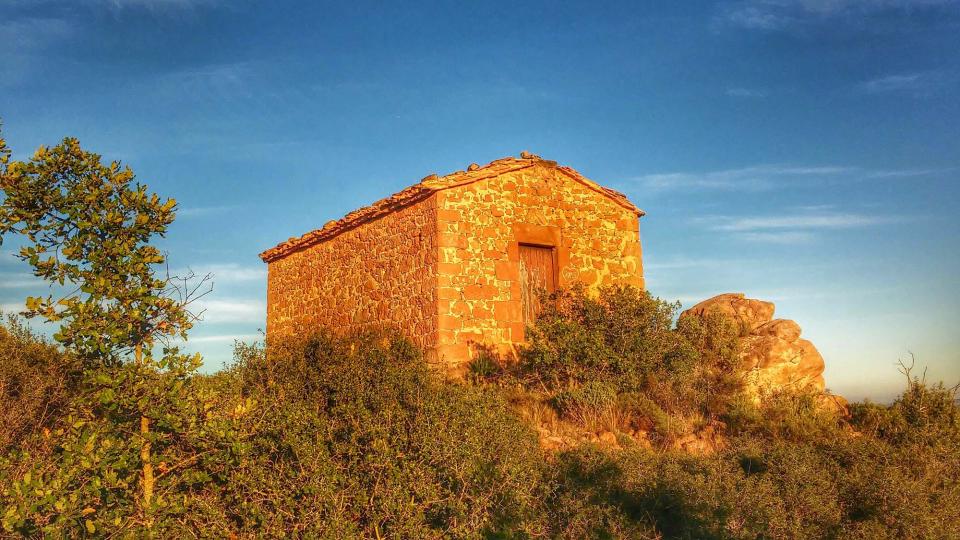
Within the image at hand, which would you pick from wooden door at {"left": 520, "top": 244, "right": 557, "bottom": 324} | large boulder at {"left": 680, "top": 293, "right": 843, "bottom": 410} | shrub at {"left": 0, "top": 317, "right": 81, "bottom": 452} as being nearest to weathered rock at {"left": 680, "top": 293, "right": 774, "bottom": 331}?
large boulder at {"left": 680, "top": 293, "right": 843, "bottom": 410}

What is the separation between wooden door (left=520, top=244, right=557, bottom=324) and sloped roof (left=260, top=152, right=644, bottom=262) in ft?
5.09

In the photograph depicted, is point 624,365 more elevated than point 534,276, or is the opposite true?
point 534,276

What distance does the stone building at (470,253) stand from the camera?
12.8 metres

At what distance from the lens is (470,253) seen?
1305 centimetres

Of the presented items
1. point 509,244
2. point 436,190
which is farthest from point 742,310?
point 436,190

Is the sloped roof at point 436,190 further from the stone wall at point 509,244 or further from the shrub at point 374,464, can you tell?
the shrub at point 374,464

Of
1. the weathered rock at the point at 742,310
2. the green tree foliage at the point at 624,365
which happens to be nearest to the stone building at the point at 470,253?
the green tree foliage at the point at 624,365

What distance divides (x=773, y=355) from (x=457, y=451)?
8.35 metres

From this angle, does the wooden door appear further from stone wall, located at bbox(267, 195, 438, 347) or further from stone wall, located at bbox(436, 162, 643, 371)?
stone wall, located at bbox(267, 195, 438, 347)

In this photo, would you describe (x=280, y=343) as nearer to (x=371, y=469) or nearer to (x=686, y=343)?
(x=371, y=469)

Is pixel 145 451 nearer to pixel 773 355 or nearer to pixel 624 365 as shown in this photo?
pixel 624 365

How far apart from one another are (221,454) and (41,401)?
402 centimetres

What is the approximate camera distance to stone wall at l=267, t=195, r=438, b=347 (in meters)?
13.0

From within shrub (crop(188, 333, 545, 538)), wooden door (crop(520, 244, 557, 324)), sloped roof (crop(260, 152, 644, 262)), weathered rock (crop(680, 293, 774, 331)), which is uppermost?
sloped roof (crop(260, 152, 644, 262))
